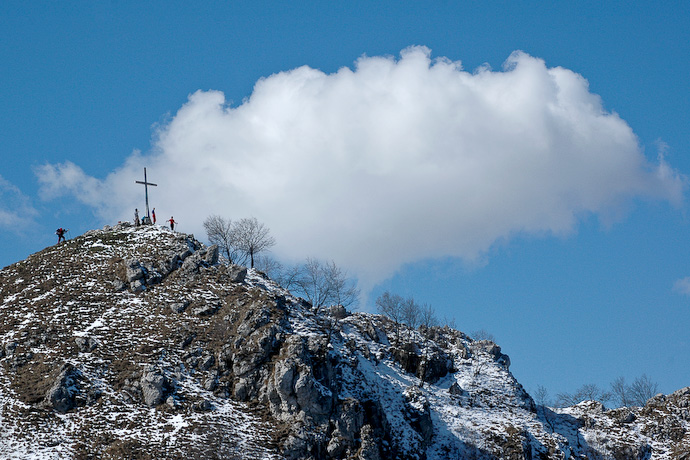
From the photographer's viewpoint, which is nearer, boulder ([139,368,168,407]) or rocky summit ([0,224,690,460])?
rocky summit ([0,224,690,460])

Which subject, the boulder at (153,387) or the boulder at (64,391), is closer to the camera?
the boulder at (64,391)

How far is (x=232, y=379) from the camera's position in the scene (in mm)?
67500

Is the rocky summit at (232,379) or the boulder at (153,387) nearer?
the rocky summit at (232,379)

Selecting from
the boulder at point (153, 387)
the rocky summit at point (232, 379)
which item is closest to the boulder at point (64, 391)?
the rocky summit at point (232, 379)

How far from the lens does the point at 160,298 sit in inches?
2977

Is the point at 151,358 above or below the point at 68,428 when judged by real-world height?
above

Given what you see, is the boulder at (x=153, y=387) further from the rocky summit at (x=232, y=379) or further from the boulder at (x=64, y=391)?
the boulder at (x=64, y=391)

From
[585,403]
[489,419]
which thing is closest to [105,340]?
[489,419]

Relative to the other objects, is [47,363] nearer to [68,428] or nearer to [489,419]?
[68,428]

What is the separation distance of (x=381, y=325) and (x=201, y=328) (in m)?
21.3

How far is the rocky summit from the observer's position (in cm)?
6191

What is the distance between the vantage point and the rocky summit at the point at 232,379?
6191cm

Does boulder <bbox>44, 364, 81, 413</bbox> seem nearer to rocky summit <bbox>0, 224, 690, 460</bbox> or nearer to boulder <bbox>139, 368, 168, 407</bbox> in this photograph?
rocky summit <bbox>0, 224, 690, 460</bbox>

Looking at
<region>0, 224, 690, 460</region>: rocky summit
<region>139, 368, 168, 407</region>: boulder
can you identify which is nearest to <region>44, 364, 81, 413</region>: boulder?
<region>0, 224, 690, 460</region>: rocky summit
